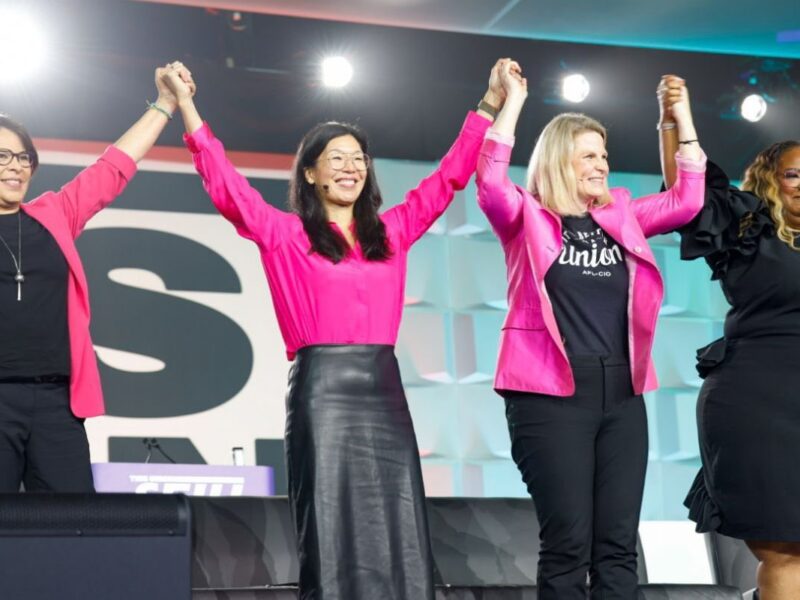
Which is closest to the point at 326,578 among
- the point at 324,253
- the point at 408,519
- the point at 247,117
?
the point at 408,519

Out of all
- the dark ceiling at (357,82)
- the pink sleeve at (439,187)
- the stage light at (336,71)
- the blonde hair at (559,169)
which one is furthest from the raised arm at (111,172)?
the stage light at (336,71)

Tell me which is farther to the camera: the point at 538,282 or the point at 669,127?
the point at 669,127

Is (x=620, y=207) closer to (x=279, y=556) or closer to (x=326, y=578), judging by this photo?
(x=326, y=578)

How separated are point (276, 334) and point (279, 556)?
120 inches

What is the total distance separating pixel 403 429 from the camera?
314cm

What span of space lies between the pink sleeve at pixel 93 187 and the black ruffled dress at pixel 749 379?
5.21ft

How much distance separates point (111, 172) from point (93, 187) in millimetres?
68

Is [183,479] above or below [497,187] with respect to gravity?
below

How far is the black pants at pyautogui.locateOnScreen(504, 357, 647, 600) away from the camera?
300 centimetres

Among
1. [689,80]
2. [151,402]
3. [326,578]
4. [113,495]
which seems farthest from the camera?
[689,80]

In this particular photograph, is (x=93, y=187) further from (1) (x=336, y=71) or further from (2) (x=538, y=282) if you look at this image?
(1) (x=336, y=71)

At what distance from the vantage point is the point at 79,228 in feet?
10.8

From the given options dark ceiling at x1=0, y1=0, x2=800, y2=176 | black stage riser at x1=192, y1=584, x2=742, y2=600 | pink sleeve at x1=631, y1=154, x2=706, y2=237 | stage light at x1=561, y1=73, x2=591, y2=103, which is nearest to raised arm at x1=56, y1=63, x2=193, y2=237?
black stage riser at x1=192, y1=584, x2=742, y2=600

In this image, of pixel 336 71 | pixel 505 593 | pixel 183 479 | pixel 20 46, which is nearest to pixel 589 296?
pixel 505 593
